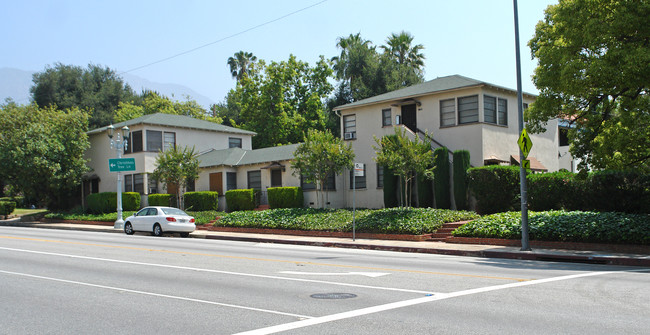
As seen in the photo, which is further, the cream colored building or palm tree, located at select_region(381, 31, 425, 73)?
palm tree, located at select_region(381, 31, 425, 73)

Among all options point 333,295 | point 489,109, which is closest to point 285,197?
point 489,109

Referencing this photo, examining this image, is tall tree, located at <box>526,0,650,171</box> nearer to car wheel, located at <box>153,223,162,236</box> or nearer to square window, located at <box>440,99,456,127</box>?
square window, located at <box>440,99,456,127</box>

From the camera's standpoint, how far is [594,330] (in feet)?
22.2

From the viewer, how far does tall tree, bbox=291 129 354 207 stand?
88.2 ft

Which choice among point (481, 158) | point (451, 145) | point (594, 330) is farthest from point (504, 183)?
point (594, 330)

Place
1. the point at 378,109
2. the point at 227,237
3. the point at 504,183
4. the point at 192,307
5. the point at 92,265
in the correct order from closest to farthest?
the point at 192,307 < the point at 92,265 < the point at 504,183 < the point at 227,237 < the point at 378,109

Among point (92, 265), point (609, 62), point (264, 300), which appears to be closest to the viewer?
point (264, 300)

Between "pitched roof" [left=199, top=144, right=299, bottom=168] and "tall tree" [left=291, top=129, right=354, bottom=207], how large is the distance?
5872 millimetres

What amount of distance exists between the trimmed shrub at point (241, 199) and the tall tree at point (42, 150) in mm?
13551

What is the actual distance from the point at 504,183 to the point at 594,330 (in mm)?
17359

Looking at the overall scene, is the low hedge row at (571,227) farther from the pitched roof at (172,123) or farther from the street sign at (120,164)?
the pitched roof at (172,123)

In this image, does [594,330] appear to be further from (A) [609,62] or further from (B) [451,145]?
(B) [451,145]

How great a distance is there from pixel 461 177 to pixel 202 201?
1712 cm

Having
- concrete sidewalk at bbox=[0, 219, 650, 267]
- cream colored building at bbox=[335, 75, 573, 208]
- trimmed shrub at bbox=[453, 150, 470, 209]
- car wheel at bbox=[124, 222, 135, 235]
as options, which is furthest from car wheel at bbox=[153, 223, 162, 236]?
trimmed shrub at bbox=[453, 150, 470, 209]
